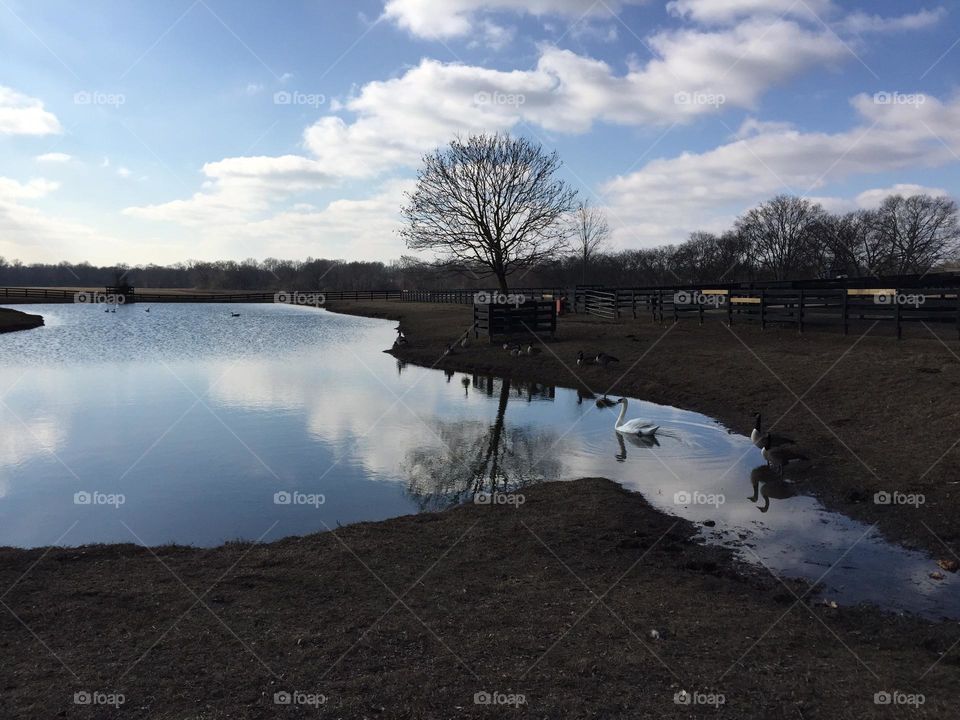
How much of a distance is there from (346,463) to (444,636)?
7009mm

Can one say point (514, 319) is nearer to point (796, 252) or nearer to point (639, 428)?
point (639, 428)

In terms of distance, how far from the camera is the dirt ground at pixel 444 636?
4.76 metres

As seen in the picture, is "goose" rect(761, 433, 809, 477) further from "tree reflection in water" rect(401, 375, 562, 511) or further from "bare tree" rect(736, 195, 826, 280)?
"bare tree" rect(736, 195, 826, 280)

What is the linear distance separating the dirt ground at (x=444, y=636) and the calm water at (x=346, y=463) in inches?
41.4

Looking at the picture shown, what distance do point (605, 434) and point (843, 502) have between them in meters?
5.67

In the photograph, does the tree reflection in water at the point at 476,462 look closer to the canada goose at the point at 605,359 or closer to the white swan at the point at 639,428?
the white swan at the point at 639,428

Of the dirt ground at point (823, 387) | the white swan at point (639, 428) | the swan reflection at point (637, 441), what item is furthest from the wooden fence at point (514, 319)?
the swan reflection at point (637, 441)

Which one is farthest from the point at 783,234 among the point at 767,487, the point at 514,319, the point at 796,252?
the point at 767,487

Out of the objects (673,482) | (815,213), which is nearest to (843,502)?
(673,482)

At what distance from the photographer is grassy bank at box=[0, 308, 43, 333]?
46381mm

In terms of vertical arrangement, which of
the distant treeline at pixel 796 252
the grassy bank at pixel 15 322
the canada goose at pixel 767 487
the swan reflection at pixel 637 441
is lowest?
the canada goose at pixel 767 487

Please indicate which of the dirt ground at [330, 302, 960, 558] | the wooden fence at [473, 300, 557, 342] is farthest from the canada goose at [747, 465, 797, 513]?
the wooden fence at [473, 300, 557, 342]

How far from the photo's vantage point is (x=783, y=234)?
92.4m

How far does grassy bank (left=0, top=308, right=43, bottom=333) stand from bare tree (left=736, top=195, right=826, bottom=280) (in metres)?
84.6
